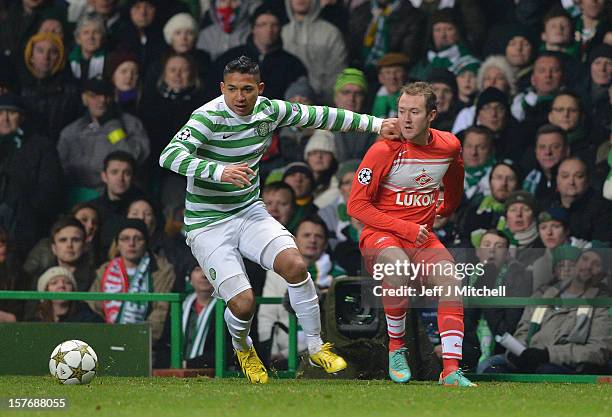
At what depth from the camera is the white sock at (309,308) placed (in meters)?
8.97

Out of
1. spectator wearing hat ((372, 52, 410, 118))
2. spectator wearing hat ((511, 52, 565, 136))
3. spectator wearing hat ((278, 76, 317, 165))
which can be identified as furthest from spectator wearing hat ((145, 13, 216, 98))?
spectator wearing hat ((511, 52, 565, 136))

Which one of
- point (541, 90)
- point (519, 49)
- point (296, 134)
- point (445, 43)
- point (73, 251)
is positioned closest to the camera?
point (541, 90)

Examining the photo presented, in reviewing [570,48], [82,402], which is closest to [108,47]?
[570,48]

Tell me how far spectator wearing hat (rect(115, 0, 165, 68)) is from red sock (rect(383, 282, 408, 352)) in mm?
5735

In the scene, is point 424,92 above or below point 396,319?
above

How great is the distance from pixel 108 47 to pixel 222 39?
1200mm

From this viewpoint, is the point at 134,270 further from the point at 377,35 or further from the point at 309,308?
the point at 309,308

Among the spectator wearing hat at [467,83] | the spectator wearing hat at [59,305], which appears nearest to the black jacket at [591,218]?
the spectator wearing hat at [467,83]

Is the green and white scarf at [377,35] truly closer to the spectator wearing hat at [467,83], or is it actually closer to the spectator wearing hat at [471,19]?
the spectator wearing hat at [471,19]

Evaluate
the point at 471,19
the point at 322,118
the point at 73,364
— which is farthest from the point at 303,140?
the point at 73,364

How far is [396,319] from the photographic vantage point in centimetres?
915

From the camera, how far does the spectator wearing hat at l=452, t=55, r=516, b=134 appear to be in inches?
496

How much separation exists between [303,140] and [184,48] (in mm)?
1548

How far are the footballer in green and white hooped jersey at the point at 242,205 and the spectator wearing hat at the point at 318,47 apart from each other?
14.6ft
